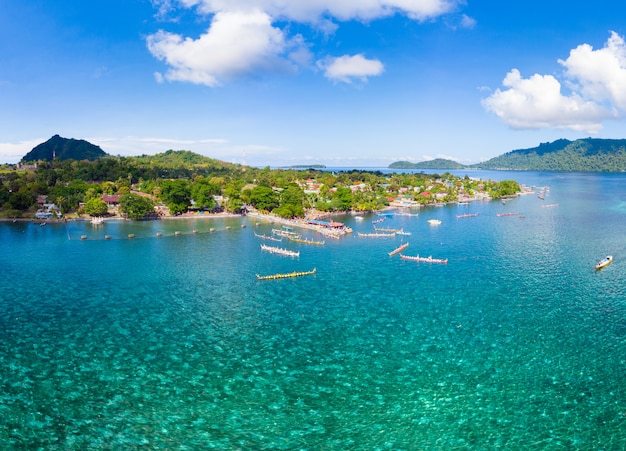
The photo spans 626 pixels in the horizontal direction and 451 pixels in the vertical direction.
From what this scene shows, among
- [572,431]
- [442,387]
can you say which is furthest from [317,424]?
[572,431]

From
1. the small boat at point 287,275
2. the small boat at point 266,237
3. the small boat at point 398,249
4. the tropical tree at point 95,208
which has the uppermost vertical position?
the tropical tree at point 95,208

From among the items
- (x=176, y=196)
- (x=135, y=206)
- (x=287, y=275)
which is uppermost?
(x=176, y=196)

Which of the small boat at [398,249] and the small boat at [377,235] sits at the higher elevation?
the small boat at [377,235]

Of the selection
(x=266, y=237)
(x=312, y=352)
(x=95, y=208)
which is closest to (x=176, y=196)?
(x=95, y=208)

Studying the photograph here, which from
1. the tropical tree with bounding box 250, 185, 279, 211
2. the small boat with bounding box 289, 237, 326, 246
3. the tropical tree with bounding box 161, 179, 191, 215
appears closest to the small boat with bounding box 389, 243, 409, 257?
the small boat with bounding box 289, 237, 326, 246

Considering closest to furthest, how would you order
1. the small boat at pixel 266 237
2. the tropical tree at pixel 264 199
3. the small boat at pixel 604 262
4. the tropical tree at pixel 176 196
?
the small boat at pixel 604 262 → the small boat at pixel 266 237 → the tropical tree at pixel 176 196 → the tropical tree at pixel 264 199

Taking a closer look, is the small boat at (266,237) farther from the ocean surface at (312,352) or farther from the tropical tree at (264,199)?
the tropical tree at (264,199)

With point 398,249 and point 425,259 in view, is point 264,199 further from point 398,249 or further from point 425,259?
point 425,259

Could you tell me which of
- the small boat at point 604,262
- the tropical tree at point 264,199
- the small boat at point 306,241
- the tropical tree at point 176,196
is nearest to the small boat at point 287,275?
the small boat at point 306,241

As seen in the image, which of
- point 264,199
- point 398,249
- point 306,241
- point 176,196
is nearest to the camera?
point 398,249

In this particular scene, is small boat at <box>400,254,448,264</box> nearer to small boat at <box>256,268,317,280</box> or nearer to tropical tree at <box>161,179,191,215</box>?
small boat at <box>256,268,317,280</box>
